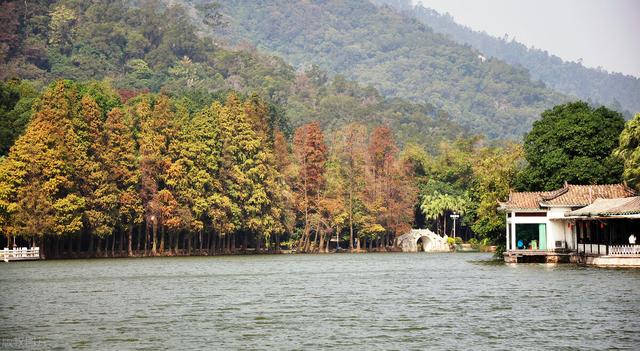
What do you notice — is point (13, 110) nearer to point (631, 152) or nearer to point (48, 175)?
point (48, 175)

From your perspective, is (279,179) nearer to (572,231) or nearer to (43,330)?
(572,231)

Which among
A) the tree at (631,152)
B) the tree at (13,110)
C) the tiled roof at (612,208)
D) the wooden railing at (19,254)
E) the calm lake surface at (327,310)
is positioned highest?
the tree at (13,110)

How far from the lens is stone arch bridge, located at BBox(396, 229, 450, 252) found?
130 meters

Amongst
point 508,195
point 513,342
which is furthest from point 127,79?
point 513,342

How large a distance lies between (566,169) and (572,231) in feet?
15.6

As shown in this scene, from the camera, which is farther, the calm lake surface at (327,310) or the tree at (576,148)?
the tree at (576,148)

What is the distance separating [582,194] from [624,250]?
9.43m

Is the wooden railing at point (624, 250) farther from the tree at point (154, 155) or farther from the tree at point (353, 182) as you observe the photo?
the tree at point (353, 182)

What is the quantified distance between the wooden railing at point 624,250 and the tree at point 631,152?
4.91 meters

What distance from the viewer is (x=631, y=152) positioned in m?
73.4

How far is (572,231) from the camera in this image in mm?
78750

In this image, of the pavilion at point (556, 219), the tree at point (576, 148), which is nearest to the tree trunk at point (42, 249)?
the pavilion at point (556, 219)

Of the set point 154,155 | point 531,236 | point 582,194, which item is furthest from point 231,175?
point 582,194

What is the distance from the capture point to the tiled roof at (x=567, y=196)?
75500mm
